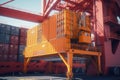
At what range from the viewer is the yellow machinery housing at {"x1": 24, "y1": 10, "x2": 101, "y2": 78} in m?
15.6

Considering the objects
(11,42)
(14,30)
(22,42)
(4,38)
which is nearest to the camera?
(4,38)

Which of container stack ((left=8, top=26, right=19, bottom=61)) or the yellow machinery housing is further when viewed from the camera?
container stack ((left=8, top=26, right=19, bottom=61))

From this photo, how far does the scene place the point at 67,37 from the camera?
15805 millimetres

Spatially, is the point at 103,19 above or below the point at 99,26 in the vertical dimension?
above

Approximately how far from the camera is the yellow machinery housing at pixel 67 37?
15.6 m

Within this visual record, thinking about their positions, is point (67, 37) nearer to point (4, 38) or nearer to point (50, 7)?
point (50, 7)

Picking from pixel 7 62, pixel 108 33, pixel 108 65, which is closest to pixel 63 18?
pixel 108 33

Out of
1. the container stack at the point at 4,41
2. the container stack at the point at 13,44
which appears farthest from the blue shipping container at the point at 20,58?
the container stack at the point at 4,41

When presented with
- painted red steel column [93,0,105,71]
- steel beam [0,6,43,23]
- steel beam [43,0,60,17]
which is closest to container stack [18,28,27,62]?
steel beam [0,6,43,23]

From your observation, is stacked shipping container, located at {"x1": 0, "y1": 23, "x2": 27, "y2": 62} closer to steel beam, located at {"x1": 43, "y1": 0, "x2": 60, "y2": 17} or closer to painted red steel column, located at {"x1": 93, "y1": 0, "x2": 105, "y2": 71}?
steel beam, located at {"x1": 43, "y1": 0, "x2": 60, "y2": 17}

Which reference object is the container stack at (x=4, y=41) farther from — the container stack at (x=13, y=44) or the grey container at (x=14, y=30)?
the grey container at (x=14, y=30)

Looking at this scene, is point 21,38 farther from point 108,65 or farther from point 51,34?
point 108,65

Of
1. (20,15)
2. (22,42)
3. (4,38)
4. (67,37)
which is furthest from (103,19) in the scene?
(4,38)

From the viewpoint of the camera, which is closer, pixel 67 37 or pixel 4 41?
pixel 67 37
